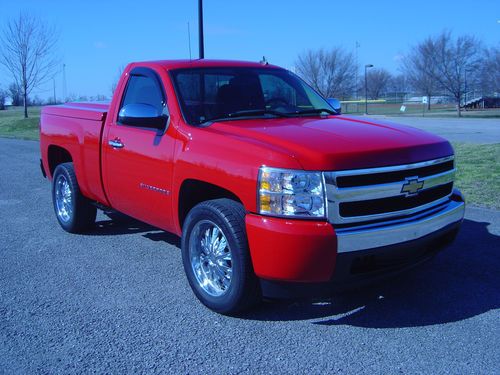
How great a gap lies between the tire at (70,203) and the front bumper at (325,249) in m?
3.30

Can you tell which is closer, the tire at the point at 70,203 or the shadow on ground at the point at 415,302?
the shadow on ground at the point at 415,302

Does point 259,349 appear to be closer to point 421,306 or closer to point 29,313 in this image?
point 421,306

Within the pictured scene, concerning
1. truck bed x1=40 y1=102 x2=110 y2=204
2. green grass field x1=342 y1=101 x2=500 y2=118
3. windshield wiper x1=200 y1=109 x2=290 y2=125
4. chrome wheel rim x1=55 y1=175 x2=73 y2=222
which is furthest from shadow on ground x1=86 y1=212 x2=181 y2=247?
green grass field x1=342 y1=101 x2=500 y2=118

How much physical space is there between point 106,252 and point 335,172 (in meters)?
3.15

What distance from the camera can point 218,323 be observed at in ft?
12.9

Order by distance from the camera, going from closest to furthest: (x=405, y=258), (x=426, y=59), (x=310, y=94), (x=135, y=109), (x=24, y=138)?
(x=405, y=258)
(x=135, y=109)
(x=310, y=94)
(x=24, y=138)
(x=426, y=59)

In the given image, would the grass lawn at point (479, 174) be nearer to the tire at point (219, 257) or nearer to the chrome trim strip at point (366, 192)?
the chrome trim strip at point (366, 192)

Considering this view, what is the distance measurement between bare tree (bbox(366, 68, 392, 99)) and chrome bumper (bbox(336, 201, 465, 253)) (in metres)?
85.2

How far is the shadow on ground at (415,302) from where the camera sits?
13.0ft

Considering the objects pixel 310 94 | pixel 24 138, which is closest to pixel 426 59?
pixel 24 138

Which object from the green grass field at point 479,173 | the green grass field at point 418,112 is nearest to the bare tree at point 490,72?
the green grass field at point 418,112

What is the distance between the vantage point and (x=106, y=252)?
5.73m

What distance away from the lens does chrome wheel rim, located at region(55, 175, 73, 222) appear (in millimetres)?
6559

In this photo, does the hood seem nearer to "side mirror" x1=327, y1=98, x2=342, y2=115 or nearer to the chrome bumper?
the chrome bumper
